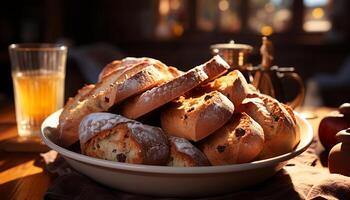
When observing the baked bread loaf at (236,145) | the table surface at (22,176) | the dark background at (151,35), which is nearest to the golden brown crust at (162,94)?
the baked bread loaf at (236,145)

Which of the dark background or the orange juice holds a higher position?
the orange juice

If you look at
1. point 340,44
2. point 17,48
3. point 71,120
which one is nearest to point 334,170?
point 71,120

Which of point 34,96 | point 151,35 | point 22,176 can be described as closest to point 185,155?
point 22,176

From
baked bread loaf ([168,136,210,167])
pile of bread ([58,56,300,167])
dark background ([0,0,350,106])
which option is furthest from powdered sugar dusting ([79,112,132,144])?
dark background ([0,0,350,106])

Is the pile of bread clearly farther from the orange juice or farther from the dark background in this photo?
the dark background

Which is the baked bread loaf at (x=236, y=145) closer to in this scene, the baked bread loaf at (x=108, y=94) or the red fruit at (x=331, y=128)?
the baked bread loaf at (x=108, y=94)

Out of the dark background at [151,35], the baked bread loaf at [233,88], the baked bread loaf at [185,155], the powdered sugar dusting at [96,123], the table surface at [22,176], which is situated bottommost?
the dark background at [151,35]

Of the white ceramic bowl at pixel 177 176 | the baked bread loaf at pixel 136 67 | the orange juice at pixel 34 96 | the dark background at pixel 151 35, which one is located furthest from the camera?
the dark background at pixel 151 35

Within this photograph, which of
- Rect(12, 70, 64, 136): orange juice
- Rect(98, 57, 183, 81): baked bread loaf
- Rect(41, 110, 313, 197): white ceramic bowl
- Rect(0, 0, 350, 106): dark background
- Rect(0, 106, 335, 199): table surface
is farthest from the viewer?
Rect(0, 0, 350, 106): dark background

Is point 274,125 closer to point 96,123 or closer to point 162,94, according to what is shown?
point 162,94
